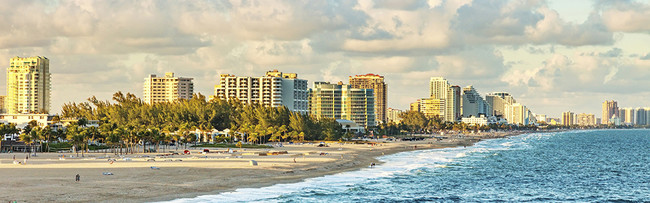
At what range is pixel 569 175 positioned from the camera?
9806 centimetres

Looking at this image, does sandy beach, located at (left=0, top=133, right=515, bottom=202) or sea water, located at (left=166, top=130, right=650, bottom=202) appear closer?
sandy beach, located at (left=0, top=133, right=515, bottom=202)

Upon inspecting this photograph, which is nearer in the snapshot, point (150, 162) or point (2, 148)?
point (150, 162)

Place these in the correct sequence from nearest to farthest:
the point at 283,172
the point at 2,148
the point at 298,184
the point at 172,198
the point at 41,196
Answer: the point at 41,196, the point at 172,198, the point at 298,184, the point at 283,172, the point at 2,148

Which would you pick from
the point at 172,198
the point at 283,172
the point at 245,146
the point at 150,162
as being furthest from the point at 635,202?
the point at 245,146

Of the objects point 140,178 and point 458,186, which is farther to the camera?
point 458,186

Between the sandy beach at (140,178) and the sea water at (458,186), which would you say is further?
the sea water at (458,186)

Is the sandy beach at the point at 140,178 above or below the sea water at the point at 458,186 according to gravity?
above

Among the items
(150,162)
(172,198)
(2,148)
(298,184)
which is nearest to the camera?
(172,198)

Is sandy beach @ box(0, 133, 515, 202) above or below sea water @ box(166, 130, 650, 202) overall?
above

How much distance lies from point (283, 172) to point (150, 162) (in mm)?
21592

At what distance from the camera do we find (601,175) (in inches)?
3917

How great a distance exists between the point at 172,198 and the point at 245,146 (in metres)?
102

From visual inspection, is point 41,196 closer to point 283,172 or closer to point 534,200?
point 283,172

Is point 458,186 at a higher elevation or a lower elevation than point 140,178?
lower
